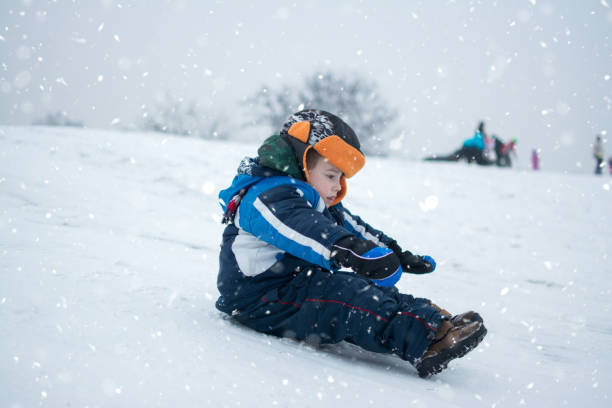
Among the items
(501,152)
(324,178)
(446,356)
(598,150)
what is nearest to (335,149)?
(324,178)

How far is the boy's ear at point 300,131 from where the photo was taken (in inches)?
81.7

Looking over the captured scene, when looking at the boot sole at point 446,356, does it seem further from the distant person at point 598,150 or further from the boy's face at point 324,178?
the distant person at point 598,150

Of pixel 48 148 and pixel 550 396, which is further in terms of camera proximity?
pixel 48 148

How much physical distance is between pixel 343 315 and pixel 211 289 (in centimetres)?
99

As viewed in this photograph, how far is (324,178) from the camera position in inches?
83.4

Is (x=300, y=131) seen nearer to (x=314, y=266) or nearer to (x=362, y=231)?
(x=314, y=266)

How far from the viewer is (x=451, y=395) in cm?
153

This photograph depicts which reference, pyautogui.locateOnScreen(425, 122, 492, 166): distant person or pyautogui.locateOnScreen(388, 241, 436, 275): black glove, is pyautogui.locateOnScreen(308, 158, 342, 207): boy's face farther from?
pyautogui.locateOnScreen(425, 122, 492, 166): distant person

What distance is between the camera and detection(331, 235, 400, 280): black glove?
1593 millimetres

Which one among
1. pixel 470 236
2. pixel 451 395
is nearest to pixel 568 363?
pixel 451 395

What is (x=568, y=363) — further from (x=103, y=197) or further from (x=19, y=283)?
(x=103, y=197)

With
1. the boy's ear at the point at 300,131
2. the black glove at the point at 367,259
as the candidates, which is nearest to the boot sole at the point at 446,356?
the black glove at the point at 367,259

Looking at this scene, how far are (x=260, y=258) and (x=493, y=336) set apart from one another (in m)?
1.44

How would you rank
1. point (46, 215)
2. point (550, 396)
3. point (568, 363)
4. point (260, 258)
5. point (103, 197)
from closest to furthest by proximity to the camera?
1. point (550, 396)
2. point (260, 258)
3. point (568, 363)
4. point (46, 215)
5. point (103, 197)
